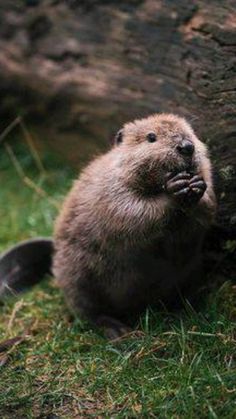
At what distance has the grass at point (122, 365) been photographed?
3.82 meters

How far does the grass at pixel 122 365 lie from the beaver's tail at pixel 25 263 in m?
0.33

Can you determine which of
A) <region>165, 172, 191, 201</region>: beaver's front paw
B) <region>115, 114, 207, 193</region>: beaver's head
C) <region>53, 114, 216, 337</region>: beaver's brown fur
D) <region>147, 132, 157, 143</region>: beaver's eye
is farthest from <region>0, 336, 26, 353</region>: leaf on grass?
<region>147, 132, 157, 143</region>: beaver's eye

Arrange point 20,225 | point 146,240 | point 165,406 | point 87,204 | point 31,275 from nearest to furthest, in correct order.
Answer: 1. point 165,406
2. point 146,240
3. point 87,204
4. point 31,275
5. point 20,225

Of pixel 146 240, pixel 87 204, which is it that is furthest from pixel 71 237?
pixel 146 240

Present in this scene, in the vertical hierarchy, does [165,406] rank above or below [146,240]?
below

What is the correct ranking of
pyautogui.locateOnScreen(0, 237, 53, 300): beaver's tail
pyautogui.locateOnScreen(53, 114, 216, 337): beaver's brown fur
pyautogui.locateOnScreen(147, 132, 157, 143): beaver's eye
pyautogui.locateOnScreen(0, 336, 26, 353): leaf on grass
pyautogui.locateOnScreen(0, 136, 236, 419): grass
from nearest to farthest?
pyautogui.locateOnScreen(0, 136, 236, 419): grass, pyautogui.locateOnScreen(53, 114, 216, 337): beaver's brown fur, pyautogui.locateOnScreen(147, 132, 157, 143): beaver's eye, pyautogui.locateOnScreen(0, 336, 26, 353): leaf on grass, pyautogui.locateOnScreen(0, 237, 53, 300): beaver's tail

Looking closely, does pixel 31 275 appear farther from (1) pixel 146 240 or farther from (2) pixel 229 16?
(2) pixel 229 16

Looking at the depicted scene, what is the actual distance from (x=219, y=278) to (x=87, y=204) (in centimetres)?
95

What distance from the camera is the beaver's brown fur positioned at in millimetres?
4504

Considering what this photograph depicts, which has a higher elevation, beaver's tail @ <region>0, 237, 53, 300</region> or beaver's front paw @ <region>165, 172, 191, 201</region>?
beaver's front paw @ <region>165, 172, 191, 201</region>

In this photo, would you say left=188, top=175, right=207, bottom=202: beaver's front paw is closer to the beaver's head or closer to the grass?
the beaver's head

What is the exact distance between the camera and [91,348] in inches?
185

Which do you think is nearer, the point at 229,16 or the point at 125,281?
the point at 125,281

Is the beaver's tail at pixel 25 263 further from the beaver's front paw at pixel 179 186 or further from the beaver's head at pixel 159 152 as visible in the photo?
the beaver's front paw at pixel 179 186
